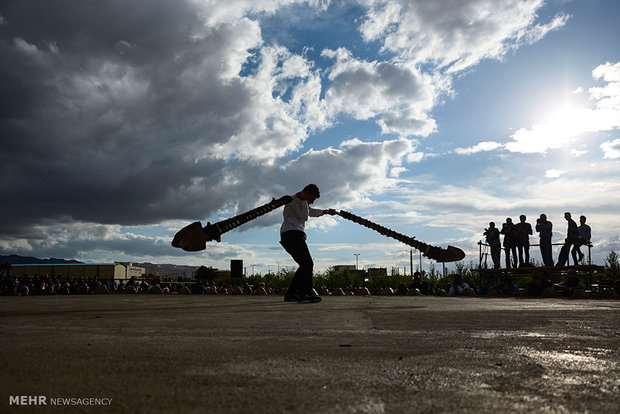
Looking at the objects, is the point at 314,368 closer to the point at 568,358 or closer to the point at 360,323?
the point at 568,358

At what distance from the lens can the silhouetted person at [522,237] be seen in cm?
1379

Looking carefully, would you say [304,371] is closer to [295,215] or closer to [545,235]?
[295,215]

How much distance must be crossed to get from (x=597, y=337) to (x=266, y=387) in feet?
8.01

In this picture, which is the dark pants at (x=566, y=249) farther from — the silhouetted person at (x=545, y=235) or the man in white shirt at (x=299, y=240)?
the man in white shirt at (x=299, y=240)

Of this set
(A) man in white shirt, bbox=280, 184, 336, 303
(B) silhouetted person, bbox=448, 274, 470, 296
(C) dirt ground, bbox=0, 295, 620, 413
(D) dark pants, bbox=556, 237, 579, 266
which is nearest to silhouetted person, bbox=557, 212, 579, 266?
(D) dark pants, bbox=556, 237, 579, 266

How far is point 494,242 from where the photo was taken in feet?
48.7

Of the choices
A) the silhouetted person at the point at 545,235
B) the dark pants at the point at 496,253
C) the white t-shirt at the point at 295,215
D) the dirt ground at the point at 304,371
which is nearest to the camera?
the dirt ground at the point at 304,371

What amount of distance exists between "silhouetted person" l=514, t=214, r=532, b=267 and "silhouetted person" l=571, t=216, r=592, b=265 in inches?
52.7

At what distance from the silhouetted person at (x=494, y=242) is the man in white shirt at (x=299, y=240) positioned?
997 cm

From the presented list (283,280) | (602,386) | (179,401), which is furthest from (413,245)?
(283,280)

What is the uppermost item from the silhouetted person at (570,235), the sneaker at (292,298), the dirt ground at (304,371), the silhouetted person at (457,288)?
the silhouetted person at (570,235)

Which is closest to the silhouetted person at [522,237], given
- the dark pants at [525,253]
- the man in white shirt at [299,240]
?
the dark pants at [525,253]

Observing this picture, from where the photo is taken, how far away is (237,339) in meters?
2.48

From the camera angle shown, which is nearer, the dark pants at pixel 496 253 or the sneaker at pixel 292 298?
the sneaker at pixel 292 298
